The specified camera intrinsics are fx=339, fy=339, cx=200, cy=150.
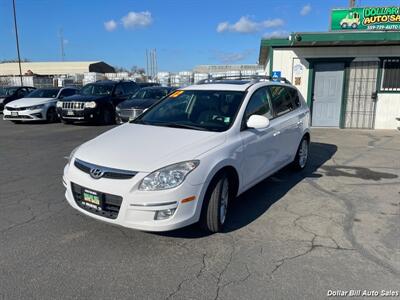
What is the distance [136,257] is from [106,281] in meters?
0.44

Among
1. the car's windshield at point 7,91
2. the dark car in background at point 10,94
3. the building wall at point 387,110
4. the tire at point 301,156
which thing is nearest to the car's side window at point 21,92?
the dark car in background at point 10,94

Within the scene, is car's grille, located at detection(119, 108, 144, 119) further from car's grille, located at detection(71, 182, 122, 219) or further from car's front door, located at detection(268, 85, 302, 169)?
car's grille, located at detection(71, 182, 122, 219)

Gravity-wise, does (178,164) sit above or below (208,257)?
above

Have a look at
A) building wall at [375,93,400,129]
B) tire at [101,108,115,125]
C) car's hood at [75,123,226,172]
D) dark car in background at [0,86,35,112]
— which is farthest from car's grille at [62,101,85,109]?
building wall at [375,93,400,129]

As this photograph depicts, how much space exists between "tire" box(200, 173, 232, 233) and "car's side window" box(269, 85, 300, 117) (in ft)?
6.31

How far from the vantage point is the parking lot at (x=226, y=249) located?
2.88 meters

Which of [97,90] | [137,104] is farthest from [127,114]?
[97,90]

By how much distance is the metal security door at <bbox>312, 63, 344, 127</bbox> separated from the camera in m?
11.8

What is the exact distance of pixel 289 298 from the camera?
2.74 meters

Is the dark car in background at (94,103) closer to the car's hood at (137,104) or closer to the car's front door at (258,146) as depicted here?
the car's hood at (137,104)

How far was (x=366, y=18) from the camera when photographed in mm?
12258

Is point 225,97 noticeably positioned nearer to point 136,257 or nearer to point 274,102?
point 274,102

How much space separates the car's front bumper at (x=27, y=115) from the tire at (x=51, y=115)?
11.7 inches

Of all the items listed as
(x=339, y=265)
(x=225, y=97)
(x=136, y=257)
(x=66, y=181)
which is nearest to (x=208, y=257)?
(x=136, y=257)
